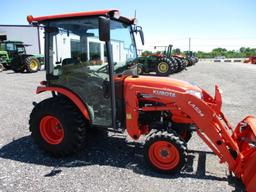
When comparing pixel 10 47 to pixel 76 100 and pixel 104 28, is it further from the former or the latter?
pixel 104 28

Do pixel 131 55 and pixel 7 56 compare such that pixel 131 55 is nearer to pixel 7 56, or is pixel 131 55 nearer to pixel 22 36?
pixel 7 56

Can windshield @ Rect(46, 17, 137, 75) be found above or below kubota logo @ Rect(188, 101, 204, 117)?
above

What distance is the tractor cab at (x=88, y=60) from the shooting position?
13.3 feet

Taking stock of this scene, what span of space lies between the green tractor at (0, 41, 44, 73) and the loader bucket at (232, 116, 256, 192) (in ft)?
56.1

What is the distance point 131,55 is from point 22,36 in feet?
72.8

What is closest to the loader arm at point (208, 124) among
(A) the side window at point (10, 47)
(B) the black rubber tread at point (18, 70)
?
(B) the black rubber tread at point (18, 70)

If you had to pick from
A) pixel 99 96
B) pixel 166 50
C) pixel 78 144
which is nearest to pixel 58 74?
pixel 99 96

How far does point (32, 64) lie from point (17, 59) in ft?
3.61

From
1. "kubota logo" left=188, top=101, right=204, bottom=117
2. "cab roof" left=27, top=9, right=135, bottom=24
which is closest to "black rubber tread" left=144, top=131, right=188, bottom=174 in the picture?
"kubota logo" left=188, top=101, right=204, bottom=117

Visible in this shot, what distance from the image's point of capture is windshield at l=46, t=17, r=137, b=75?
13.4ft

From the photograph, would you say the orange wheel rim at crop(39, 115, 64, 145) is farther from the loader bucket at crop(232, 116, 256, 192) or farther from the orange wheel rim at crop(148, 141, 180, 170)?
the loader bucket at crop(232, 116, 256, 192)

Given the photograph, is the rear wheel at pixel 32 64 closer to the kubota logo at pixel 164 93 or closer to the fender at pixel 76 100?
the fender at pixel 76 100

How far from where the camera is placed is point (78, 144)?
420cm

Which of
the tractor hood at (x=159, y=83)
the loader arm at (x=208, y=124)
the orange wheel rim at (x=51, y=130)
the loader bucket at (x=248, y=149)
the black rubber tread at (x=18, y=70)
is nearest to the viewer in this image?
the loader bucket at (x=248, y=149)
